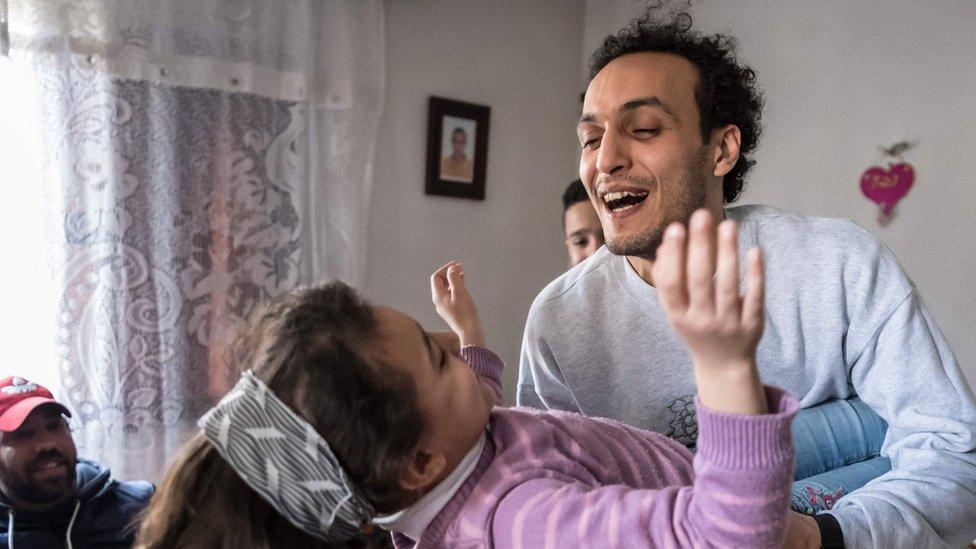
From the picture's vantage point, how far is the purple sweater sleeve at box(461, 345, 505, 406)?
1.12m

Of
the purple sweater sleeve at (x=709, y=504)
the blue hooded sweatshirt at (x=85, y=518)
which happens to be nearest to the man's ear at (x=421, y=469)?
the purple sweater sleeve at (x=709, y=504)

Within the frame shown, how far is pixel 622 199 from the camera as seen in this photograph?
4.55 feet

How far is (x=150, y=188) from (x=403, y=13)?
126cm

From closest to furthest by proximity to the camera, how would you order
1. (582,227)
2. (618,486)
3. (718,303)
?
1. (718,303)
2. (618,486)
3. (582,227)

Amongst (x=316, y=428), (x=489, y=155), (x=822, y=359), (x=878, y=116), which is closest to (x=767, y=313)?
(x=822, y=359)

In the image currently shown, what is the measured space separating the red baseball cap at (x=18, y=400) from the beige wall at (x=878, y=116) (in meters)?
2.52

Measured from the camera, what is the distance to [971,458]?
112 cm

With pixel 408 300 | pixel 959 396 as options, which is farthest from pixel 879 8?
pixel 408 300

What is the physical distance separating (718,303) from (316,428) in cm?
45

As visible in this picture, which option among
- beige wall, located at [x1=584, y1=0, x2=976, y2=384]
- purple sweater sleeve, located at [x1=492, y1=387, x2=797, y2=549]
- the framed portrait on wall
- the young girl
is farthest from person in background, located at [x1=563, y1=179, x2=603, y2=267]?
Answer: purple sweater sleeve, located at [x1=492, y1=387, x2=797, y2=549]

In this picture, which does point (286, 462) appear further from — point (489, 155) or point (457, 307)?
point (489, 155)

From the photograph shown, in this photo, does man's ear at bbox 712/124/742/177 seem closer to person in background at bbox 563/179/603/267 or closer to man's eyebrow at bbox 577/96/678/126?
man's eyebrow at bbox 577/96/678/126

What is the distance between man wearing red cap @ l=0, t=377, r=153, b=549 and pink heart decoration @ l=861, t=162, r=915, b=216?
245 centimetres

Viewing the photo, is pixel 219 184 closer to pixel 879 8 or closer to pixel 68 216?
pixel 68 216
